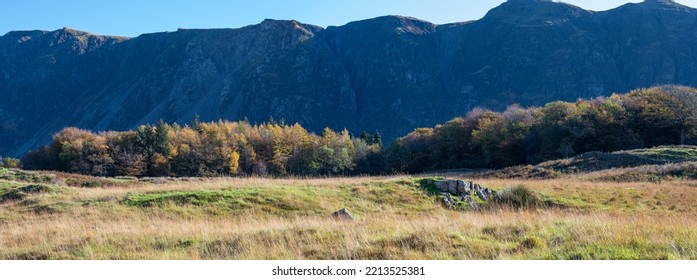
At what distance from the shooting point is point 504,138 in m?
→ 70.7

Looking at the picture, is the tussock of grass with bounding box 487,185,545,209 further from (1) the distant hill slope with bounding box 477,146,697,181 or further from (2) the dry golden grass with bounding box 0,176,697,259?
(1) the distant hill slope with bounding box 477,146,697,181

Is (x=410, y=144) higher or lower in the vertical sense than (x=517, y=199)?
lower

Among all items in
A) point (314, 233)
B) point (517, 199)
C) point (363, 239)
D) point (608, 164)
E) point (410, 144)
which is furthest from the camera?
point (410, 144)

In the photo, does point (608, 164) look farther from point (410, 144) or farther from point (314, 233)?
point (410, 144)

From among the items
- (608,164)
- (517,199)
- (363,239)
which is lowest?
(608,164)

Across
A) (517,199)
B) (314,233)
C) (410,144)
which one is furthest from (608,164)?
(410,144)

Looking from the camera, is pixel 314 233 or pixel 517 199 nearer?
pixel 314 233

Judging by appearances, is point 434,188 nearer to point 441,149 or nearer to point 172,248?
point 172,248

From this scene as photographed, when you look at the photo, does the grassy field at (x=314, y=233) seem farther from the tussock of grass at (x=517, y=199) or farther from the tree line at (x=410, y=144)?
the tree line at (x=410, y=144)

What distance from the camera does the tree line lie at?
206ft

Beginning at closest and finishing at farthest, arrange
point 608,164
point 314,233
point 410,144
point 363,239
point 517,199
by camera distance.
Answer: point 363,239 < point 314,233 < point 517,199 < point 608,164 < point 410,144

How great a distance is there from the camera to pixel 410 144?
85.4 m
